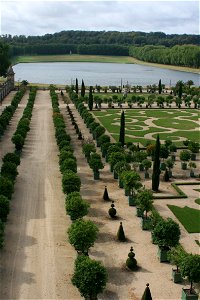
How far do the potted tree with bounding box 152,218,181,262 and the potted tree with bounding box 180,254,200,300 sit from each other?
136 inches

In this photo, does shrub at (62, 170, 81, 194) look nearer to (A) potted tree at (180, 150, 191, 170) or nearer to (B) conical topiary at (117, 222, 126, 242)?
(B) conical topiary at (117, 222, 126, 242)

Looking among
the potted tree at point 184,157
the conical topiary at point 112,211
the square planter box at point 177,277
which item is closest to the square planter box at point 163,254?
the square planter box at point 177,277

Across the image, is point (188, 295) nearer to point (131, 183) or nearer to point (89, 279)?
point (89, 279)

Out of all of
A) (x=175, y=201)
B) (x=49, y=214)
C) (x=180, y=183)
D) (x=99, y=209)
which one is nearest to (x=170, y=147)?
(x=180, y=183)

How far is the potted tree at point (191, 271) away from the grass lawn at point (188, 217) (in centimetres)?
863

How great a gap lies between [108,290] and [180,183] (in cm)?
1950

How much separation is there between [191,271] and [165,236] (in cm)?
414

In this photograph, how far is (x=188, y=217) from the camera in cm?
3359

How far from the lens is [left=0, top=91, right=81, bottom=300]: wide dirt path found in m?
24.0

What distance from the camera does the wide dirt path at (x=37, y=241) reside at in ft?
78.6

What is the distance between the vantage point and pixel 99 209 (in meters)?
34.9

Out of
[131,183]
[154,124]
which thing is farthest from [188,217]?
[154,124]

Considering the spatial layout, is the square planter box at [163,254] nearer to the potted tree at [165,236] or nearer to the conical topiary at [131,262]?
the potted tree at [165,236]

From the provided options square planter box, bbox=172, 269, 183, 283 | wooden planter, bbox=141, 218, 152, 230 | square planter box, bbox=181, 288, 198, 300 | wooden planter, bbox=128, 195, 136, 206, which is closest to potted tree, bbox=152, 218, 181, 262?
square planter box, bbox=172, 269, 183, 283
